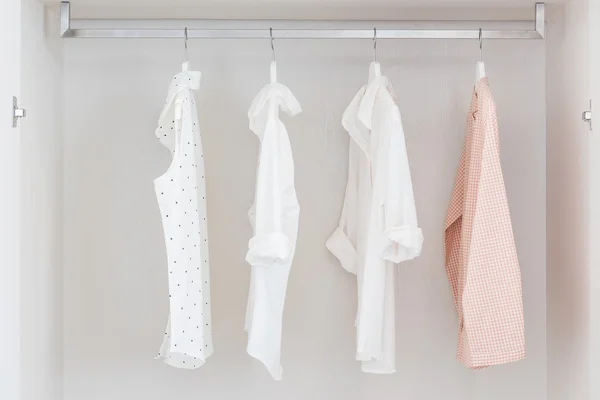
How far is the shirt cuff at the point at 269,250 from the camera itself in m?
1.63

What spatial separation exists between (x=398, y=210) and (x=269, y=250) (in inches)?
12.5

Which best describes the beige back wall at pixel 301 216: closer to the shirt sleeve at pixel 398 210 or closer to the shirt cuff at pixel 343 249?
the shirt cuff at pixel 343 249

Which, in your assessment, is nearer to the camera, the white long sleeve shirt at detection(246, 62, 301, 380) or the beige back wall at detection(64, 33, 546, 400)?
the white long sleeve shirt at detection(246, 62, 301, 380)

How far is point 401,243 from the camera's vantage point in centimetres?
168

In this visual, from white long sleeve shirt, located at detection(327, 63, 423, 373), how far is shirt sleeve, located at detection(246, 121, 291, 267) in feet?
0.76

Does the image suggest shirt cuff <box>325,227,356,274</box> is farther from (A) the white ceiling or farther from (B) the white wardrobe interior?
(A) the white ceiling

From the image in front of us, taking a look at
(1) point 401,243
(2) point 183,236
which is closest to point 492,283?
(1) point 401,243

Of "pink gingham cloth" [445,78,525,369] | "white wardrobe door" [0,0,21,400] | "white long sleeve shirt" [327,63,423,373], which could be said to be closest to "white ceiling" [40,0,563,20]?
"white long sleeve shirt" [327,63,423,373]

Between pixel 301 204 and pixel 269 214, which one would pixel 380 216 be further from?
pixel 301 204

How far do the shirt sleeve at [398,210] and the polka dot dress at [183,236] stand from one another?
444 mm

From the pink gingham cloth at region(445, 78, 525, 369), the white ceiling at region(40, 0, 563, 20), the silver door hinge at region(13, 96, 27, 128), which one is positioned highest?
the white ceiling at region(40, 0, 563, 20)

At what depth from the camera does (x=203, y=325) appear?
1737 mm

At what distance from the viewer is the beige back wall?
80.6 inches

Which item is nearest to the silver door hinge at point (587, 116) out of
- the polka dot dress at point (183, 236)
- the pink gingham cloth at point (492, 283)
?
the pink gingham cloth at point (492, 283)
